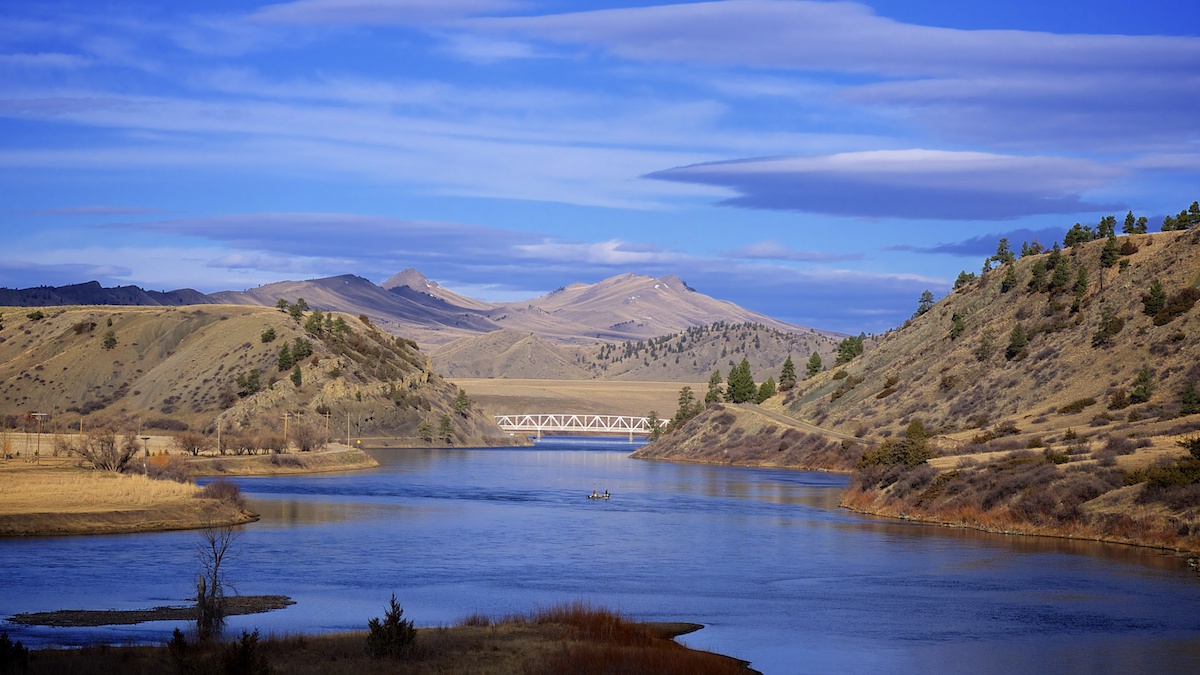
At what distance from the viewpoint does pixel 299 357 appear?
172 meters

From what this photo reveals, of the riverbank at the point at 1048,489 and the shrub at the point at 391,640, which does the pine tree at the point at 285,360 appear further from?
the shrub at the point at 391,640

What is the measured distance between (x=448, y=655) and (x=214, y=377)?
150 metres

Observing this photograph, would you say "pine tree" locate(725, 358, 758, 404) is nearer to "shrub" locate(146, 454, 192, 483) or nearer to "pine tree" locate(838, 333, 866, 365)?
"pine tree" locate(838, 333, 866, 365)

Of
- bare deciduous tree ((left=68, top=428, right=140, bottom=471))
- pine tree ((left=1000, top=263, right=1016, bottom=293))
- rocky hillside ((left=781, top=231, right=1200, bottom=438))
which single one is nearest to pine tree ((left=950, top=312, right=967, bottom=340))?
rocky hillside ((left=781, top=231, right=1200, bottom=438))

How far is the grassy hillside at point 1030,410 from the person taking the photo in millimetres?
63750

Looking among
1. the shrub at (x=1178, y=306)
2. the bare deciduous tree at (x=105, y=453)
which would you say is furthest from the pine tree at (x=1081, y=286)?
the bare deciduous tree at (x=105, y=453)

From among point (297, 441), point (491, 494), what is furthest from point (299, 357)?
point (491, 494)

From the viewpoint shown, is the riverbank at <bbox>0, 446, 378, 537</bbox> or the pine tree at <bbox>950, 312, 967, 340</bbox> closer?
the riverbank at <bbox>0, 446, 378, 537</bbox>

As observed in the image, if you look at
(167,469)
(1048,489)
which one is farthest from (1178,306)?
(167,469)

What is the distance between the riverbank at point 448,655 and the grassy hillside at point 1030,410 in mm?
33699

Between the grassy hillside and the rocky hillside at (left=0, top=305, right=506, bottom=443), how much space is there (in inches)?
1585

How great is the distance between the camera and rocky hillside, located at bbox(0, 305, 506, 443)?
6378 inches

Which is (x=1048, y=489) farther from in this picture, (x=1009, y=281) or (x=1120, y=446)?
(x=1009, y=281)

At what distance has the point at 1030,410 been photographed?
109m
